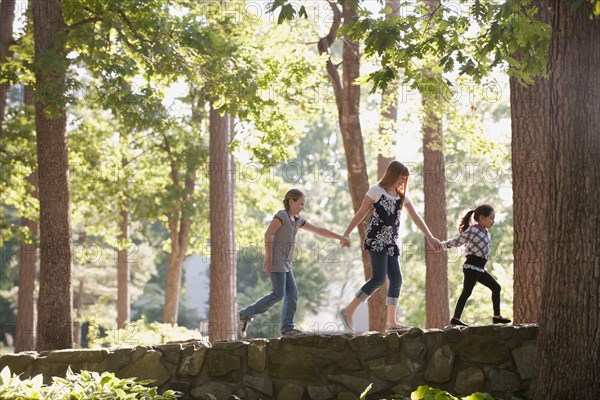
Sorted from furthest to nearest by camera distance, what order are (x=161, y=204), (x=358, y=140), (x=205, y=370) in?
(x=161, y=204) → (x=358, y=140) → (x=205, y=370)

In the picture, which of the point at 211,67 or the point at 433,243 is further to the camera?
the point at 211,67

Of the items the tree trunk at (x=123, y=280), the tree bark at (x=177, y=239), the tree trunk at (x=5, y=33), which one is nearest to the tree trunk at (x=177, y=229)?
the tree bark at (x=177, y=239)

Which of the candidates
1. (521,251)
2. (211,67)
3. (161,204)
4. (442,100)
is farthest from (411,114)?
(161,204)

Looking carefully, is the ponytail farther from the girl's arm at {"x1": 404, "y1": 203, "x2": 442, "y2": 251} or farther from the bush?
the bush

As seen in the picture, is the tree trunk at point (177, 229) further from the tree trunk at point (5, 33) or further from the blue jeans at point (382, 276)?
the blue jeans at point (382, 276)

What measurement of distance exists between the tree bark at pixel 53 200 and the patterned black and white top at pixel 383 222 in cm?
401

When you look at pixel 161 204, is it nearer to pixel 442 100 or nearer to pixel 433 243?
pixel 442 100

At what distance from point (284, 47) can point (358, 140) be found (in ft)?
10.0

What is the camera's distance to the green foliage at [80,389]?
8141mm

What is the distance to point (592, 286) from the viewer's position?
7348 mm

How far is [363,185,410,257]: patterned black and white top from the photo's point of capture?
1007cm

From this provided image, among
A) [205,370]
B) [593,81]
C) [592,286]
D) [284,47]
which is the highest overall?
[284,47]

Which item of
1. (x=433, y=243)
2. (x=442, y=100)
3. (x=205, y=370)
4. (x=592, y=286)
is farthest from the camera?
(x=442, y=100)

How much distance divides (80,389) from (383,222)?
3.63m
